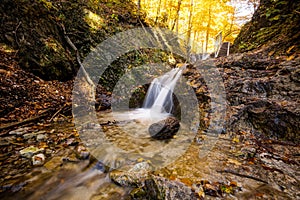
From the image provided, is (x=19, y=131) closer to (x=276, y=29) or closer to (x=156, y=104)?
(x=156, y=104)

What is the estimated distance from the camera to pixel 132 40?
9.85 m

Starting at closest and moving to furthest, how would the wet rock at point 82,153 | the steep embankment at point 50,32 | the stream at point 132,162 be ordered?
the stream at point 132,162
the wet rock at point 82,153
the steep embankment at point 50,32

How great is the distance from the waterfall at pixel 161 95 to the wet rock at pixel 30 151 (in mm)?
4594

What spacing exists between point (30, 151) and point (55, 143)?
0.50 meters

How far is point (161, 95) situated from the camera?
7.28 metres

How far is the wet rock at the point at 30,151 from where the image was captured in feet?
8.96

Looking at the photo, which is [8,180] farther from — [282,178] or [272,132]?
[272,132]

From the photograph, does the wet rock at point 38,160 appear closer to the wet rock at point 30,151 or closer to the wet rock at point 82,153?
the wet rock at point 30,151

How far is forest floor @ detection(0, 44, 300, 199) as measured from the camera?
2263 millimetres

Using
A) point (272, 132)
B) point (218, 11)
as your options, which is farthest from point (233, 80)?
point (218, 11)

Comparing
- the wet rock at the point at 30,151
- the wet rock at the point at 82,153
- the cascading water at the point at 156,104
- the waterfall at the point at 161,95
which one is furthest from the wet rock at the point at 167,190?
the waterfall at the point at 161,95

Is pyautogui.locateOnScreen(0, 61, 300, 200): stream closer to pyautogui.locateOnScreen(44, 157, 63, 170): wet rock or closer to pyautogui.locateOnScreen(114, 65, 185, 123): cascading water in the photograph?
pyautogui.locateOnScreen(44, 157, 63, 170): wet rock

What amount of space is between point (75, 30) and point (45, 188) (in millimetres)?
6675

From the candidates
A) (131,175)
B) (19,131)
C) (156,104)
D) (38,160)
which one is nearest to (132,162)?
(131,175)
